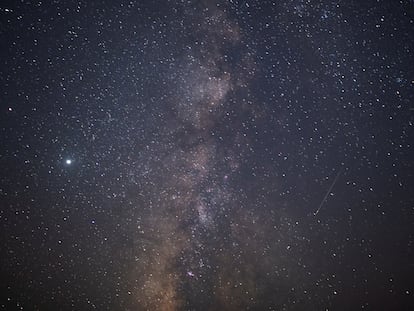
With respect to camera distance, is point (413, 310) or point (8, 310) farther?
point (413, 310)

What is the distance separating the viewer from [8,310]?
7176mm

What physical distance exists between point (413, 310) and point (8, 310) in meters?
16.3

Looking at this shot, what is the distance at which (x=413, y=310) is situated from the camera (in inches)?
537
